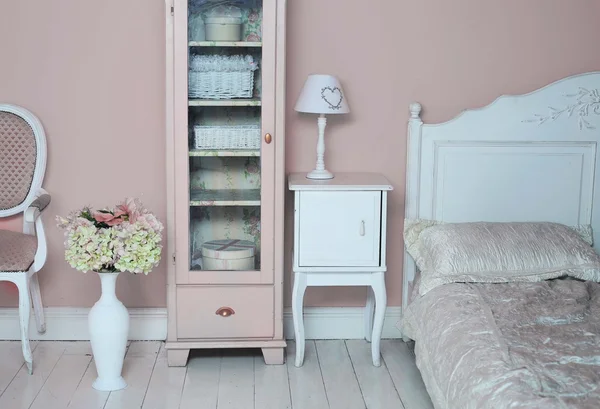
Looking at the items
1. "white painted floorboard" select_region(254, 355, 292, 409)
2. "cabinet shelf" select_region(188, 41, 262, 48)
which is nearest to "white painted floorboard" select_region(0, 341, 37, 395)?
"white painted floorboard" select_region(254, 355, 292, 409)

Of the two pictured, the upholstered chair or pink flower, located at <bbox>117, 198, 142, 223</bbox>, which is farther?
the upholstered chair

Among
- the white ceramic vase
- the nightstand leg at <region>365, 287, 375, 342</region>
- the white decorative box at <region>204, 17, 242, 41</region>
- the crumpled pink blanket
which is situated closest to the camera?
the crumpled pink blanket

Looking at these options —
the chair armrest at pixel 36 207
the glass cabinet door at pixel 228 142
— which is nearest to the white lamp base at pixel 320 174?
the glass cabinet door at pixel 228 142

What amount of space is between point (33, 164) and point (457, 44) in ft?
5.98

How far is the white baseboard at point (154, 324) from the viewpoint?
139 inches

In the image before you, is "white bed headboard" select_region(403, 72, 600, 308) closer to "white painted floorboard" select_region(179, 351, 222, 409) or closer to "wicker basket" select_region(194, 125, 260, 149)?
"wicker basket" select_region(194, 125, 260, 149)

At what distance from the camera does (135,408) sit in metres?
2.88

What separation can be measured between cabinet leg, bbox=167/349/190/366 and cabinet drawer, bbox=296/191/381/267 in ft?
1.92

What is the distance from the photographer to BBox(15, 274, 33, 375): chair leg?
3.10 metres

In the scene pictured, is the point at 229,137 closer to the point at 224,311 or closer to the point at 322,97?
the point at 322,97

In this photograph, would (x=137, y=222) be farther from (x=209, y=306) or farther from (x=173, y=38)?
(x=173, y=38)

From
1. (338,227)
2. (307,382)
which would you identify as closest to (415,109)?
(338,227)

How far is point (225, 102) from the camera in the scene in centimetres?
316

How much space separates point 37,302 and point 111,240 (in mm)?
727
